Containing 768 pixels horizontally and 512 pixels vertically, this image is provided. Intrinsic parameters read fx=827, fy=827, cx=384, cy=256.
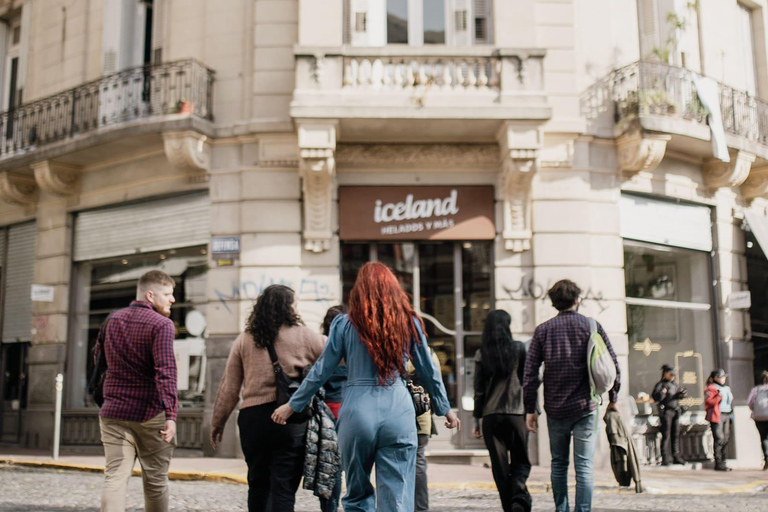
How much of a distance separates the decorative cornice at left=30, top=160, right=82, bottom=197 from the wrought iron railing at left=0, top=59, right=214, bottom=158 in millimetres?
472

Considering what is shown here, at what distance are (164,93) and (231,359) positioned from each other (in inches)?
360

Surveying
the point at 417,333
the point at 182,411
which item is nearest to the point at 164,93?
the point at 182,411

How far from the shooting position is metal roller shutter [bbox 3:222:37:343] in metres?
15.6

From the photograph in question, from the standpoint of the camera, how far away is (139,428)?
5184 millimetres

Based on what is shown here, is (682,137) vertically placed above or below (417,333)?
above

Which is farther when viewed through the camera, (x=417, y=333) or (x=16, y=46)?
(x=16, y=46)

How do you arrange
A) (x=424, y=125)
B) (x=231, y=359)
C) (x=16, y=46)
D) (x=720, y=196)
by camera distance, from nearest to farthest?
1. (x=231, y=359)
2. (x=424, y=125)
3. (x=720, y=196)
4. (x=16, y=46)

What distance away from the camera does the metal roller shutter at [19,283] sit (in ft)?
51.2

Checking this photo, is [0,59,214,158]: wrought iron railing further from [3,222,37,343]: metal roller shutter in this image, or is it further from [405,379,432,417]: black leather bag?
[405,379,432,417]: black leather bag

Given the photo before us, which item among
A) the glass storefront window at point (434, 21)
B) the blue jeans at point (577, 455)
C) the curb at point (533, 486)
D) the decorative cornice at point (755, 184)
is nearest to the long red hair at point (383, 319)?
the blue jeans at point (577, 455)

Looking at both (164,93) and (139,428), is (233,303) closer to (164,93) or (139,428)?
(164,93)

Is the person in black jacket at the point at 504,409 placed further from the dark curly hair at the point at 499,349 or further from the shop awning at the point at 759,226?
the shop awning at the point at 759,226

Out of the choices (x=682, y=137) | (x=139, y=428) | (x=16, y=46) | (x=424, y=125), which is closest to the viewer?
(x=139, y=428)

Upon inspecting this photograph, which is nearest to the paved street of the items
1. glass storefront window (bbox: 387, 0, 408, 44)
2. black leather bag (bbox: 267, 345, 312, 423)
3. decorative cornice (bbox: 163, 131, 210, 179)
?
black leather bag (bbox: 267, 345, 312, 423)
